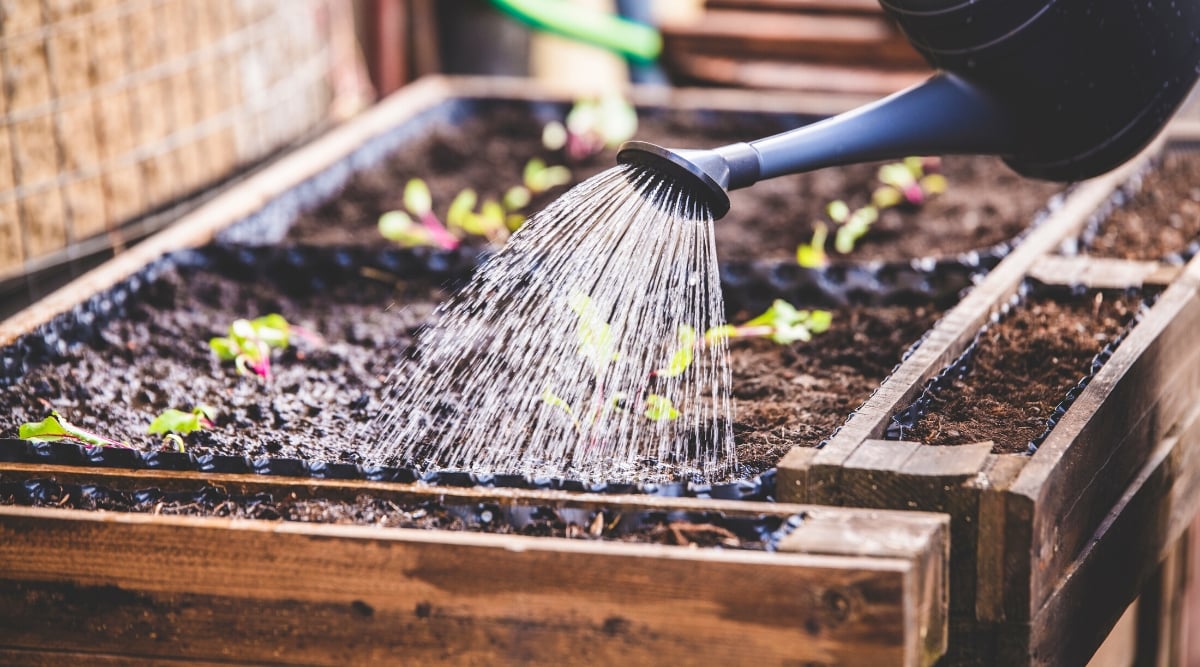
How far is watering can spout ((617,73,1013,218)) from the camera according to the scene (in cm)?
180

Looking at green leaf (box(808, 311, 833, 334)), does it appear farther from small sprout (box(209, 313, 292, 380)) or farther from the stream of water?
small sprout (box(209, 313, 292, 380))

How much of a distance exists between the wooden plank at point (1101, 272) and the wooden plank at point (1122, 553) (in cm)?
23

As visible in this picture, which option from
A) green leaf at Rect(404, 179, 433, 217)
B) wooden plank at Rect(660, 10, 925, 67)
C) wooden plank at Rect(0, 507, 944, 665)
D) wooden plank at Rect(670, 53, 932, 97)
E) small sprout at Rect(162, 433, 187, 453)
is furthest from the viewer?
wooden plank at Rect(660, 10, 925, 67)

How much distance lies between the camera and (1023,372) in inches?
87.1

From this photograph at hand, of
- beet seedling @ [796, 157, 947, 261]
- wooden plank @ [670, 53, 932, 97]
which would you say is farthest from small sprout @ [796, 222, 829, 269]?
wooden plank @ [670, 53, 932, 97]

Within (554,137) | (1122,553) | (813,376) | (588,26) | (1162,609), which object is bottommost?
(1162,609)

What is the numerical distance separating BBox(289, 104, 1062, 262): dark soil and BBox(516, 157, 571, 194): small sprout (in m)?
Result: 0.04

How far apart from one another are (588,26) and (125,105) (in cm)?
206

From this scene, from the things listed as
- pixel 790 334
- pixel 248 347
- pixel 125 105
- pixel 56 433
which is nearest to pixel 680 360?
pixel 790 334

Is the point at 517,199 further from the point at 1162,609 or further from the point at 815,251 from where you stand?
the point at 1162,609

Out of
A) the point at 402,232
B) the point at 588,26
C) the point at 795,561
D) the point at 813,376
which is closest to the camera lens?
the point at 795,561

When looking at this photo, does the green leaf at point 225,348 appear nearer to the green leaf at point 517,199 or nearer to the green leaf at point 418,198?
the green leaf at point 418,198

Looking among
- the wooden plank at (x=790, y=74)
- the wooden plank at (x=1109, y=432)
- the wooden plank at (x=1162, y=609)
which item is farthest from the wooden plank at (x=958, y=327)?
the wooden plank at (x=790, y=74)

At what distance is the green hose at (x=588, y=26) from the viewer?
4.94m
